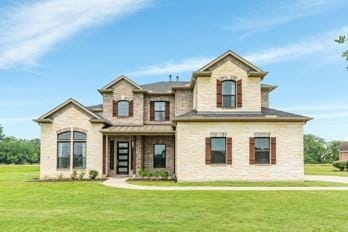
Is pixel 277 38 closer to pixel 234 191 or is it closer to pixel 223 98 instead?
pixel 223 98

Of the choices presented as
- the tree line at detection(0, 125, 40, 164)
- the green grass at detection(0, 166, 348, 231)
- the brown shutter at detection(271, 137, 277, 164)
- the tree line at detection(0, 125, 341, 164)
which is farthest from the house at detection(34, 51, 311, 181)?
the tree line at detection(0, 125, 40, 164)

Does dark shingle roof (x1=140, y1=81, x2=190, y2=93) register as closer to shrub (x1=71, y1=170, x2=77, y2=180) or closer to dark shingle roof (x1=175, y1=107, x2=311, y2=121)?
dark shingle roof (x1=175, y1=107, x2=311, y2=121)

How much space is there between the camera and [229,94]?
2381cm

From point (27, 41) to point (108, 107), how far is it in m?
7.50

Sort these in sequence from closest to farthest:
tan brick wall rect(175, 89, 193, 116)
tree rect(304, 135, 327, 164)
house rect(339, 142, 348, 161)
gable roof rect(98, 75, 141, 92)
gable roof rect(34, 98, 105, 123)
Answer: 1. gable roof rect(34, 98, 105, 123)
2. tan brick wall rect(175, 89, 193, 116)
3. gable roof rect(98, 75, 141, 92)
4. house rect(339, 142, 348, 161)
5. tree rect(304, 135, 327, 164)

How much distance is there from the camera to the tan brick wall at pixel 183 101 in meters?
27.2

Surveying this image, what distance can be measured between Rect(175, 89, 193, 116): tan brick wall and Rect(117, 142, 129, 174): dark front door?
445 cm

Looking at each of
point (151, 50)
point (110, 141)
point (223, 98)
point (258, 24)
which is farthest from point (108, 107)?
point (258, 24)

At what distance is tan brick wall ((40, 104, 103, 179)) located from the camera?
25125 mm

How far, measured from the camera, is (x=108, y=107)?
27.6 metres

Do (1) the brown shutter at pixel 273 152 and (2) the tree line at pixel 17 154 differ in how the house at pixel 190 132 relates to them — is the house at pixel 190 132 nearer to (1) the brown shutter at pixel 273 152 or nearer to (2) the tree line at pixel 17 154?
(1) the brown shutter at pixel 273 152

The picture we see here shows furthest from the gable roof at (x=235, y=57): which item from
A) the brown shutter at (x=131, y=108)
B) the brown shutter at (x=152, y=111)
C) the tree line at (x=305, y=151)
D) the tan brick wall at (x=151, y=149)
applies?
the tree line at (x=305, y=151)

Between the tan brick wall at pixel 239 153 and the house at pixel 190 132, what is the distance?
0.06 metres

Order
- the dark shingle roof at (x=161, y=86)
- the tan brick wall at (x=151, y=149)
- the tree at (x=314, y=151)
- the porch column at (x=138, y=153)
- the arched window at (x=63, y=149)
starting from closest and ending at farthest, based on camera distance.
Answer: the arched window at (x=63, y=149)
the porch column at (x=138, y=153)
the tan brick wall at (x=151, y=149)
the dark shingle roof at (x=161, y=86)
the tree at (x=314, y=151)
